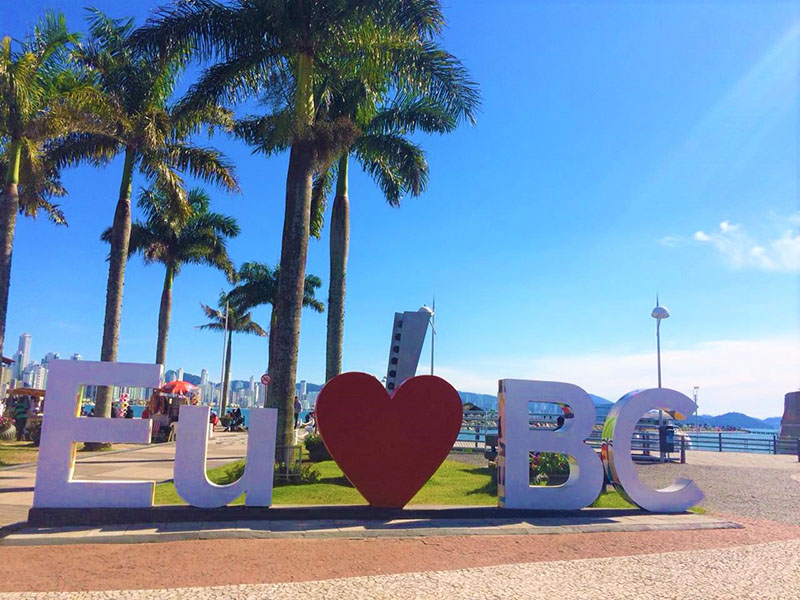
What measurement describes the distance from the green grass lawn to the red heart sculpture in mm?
9747

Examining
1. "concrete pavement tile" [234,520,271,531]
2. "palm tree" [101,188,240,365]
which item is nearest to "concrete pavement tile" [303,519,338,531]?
"concrete pavement tile" [234,520,271,531]

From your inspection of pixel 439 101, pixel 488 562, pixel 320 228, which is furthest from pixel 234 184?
pixel 488 562

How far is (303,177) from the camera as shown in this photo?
43.3 ft

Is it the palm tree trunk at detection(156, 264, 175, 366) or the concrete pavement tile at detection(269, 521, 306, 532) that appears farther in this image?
the palm tree trunk at detection(156, 264, 175, 366)

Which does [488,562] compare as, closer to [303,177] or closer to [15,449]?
[303,177]

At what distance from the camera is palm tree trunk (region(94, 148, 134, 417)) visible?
18.0 m

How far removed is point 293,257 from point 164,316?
58.4 feet

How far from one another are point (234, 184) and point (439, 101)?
7.72 m

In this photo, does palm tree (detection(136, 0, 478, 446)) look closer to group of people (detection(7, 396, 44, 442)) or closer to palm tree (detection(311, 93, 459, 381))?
palm tree (detection(311, 93, 459, 381))

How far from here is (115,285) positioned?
60.2ft

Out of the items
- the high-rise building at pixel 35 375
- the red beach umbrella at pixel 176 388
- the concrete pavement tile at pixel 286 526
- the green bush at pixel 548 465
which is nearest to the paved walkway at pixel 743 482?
the green bush at pixel 548 465

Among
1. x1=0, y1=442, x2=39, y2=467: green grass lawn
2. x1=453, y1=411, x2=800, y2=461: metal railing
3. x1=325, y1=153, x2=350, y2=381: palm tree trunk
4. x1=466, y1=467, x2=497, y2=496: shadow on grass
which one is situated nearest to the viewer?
x1=466, y1=467, x2=497, y2=496: shadow on grass

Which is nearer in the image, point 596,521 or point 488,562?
point 488,562

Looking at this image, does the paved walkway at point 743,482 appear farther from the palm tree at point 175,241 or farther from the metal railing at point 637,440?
the palm tree at point 175,241
